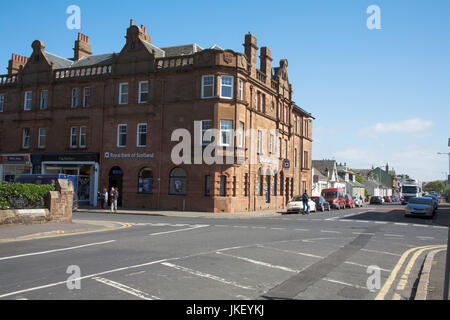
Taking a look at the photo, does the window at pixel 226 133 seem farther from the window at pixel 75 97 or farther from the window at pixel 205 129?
the window at pixel 75 97

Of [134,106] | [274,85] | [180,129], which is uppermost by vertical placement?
[274,85]

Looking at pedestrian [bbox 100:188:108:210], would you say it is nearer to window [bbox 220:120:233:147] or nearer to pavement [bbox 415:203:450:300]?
window [bbox 220:120:233:147]

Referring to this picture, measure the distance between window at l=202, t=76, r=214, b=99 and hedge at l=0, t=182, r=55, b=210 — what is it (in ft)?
51.5

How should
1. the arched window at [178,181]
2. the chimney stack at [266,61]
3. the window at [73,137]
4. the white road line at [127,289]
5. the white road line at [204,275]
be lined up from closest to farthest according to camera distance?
the white road line at [127,289], the white road line at [204,275], the arched window at [178,181], the window at [73,137], the chimney stack at [266,61]

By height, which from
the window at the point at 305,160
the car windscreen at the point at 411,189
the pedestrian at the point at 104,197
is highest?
the window at the point at 305,160

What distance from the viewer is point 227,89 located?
31.0 m

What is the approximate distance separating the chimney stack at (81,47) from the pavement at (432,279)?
39628 mm

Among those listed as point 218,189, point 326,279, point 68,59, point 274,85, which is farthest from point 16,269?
point 68,59

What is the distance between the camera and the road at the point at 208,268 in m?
6.89

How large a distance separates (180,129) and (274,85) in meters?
13.4

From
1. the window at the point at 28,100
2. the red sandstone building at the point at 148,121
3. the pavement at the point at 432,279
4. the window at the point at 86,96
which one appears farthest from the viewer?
the window at the point at 28,100

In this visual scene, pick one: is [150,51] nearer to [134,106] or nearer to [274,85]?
[134,106]

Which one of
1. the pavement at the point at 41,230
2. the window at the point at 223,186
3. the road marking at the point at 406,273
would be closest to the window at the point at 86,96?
the window at the point at 223,186
